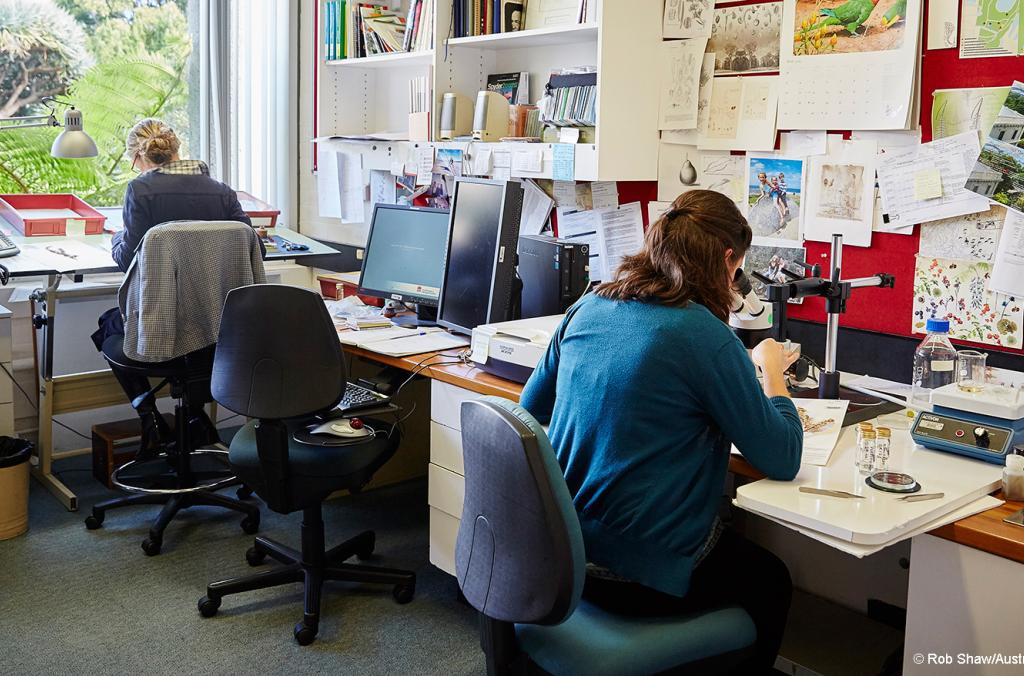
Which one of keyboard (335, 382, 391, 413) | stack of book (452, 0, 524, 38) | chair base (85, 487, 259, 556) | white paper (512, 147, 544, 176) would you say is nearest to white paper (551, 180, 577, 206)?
white paper (512, 147, 544, 176)

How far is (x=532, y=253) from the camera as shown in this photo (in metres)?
2.97

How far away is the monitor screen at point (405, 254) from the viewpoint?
10.6 feet

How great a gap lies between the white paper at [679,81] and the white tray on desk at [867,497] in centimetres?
135

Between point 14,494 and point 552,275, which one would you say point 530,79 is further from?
point 14,494

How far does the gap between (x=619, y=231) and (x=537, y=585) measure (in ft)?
6.28

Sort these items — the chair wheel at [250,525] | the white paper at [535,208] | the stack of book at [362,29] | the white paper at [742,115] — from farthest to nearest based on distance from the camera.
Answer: the stack of book at [362,29] → the white paper at [535,208] → the chair wheel at [250,525] → the white paper at [742,115]

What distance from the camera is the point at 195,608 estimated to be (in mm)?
2729

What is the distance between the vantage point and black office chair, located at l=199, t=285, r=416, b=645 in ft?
8.20

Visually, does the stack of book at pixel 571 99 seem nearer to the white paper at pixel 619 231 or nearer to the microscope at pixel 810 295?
the white paper at pixel 619 231

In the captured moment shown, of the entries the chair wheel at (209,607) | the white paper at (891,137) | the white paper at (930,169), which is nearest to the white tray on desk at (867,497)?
the white paper at (930,169)

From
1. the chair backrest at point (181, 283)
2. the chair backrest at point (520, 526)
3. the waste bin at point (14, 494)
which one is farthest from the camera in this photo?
the waste bin at point (14, 494)

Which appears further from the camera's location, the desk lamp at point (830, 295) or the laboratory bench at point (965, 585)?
the desk lamp at point (830, 295)

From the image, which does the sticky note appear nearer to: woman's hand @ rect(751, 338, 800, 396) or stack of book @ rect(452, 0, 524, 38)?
stack of book @ rect(452, 0, 524, 38)

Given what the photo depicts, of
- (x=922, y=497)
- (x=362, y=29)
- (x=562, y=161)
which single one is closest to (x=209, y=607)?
(x=562, y=161)
